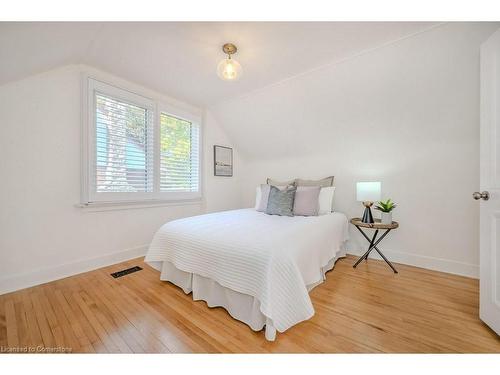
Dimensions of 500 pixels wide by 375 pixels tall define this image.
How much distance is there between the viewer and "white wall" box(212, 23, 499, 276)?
6.14 ft

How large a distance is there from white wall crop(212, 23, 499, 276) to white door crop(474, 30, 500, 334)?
57cm

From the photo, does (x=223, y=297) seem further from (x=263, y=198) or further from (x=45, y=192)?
(x=45, y=192)

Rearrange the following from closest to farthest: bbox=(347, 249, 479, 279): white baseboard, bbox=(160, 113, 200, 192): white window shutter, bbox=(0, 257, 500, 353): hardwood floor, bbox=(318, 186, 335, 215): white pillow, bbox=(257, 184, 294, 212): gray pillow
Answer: bbox=(0, 257, 500, 353): hardwood floor
bbox=(347, 249, 479, 279): white baseboard
bbox=(318, 186, 335, 215): white pillow
bbox=(257, 184, 294, 212): gray pillow
bbox=(160, 113, 200, 192): white window shutter

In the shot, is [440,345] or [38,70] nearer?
[440,345]

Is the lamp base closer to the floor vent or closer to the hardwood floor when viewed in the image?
the hardwood floor

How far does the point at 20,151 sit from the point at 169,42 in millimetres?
1709

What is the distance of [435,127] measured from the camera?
219 cm

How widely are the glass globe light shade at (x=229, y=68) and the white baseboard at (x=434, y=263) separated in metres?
2.74

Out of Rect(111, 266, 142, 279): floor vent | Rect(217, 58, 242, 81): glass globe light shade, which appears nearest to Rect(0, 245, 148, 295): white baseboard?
Rect(111, 266, 142, 279): floor vent

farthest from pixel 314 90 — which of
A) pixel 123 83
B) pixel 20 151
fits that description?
pixel 20 151

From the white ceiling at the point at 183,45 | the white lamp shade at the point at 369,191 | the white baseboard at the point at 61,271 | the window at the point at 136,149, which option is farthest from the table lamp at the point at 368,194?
the white baseboard at the point at 61,271

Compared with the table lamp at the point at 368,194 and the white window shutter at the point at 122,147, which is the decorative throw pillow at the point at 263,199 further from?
the white window shutter at the point at 122,147

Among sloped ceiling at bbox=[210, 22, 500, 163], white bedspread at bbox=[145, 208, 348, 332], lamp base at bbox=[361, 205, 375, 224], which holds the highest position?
sloped ceiling at bbox=[210, 22, 500, 163]
